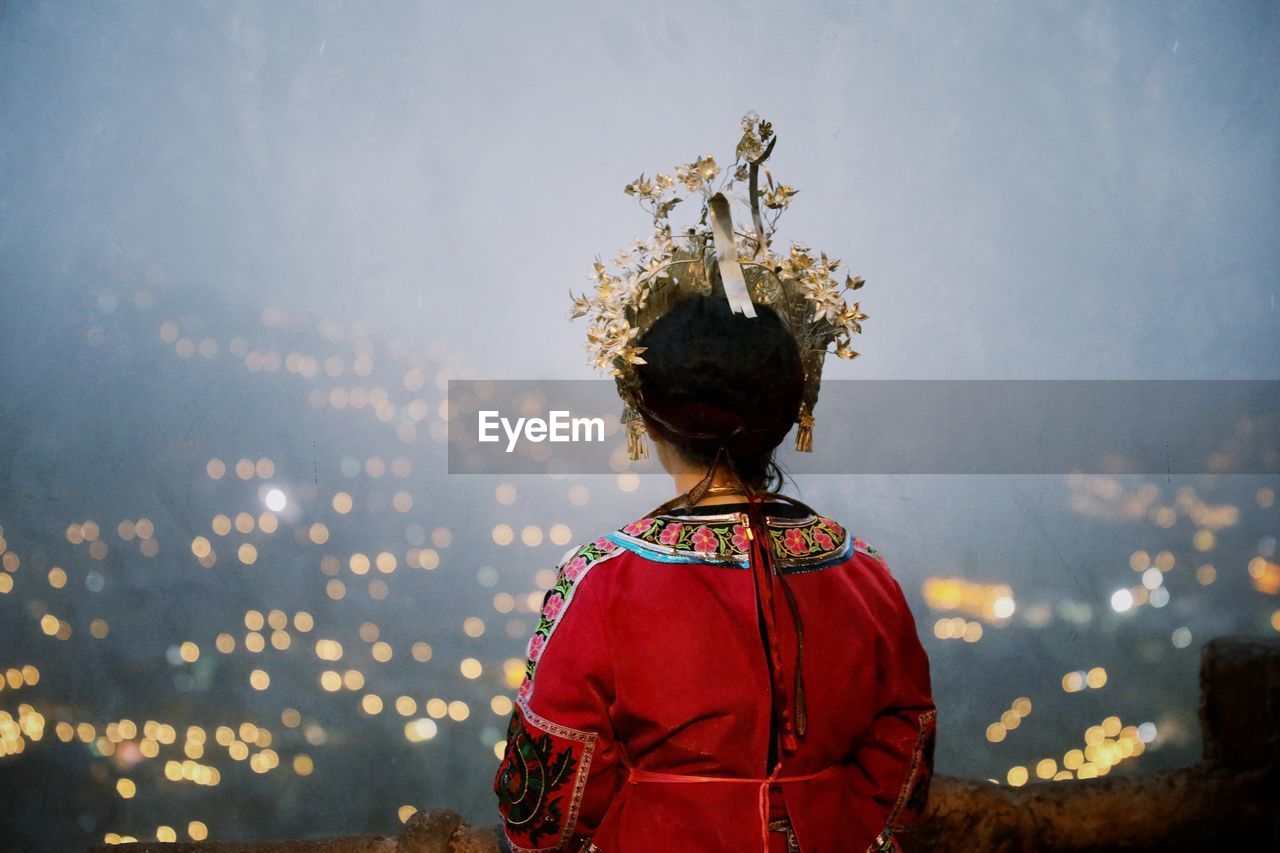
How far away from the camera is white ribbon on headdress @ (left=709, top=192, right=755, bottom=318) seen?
3.49 feet

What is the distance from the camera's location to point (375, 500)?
2.22 m

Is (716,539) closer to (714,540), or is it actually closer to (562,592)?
(714,540)

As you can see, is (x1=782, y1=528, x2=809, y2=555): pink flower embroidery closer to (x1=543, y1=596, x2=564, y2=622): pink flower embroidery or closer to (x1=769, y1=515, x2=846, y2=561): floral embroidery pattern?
(x1=769, y1=515, x2=846, y2=561): floral embroidery pattern

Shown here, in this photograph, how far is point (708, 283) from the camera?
1176mm

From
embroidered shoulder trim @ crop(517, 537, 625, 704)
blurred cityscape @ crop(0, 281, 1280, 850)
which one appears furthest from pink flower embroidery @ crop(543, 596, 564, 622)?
blurred cityscape @ crop(0, 281, 1280, 850)

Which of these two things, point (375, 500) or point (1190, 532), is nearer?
point (375, 500)

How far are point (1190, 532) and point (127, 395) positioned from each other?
2.71 m

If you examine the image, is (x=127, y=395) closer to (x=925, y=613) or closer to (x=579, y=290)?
(x=579, y=290)

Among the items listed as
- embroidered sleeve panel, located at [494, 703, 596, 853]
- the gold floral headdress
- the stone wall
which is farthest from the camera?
the stone wall

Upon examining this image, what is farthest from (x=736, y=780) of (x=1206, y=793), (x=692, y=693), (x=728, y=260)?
(x=1206, y=793)

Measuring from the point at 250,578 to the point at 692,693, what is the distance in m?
1.55

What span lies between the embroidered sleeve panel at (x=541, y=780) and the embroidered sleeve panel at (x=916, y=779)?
0.43m

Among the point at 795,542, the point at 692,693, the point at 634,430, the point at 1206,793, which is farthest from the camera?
the point at 1206,793

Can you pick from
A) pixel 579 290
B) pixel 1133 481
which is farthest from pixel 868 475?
pixel 579 290
